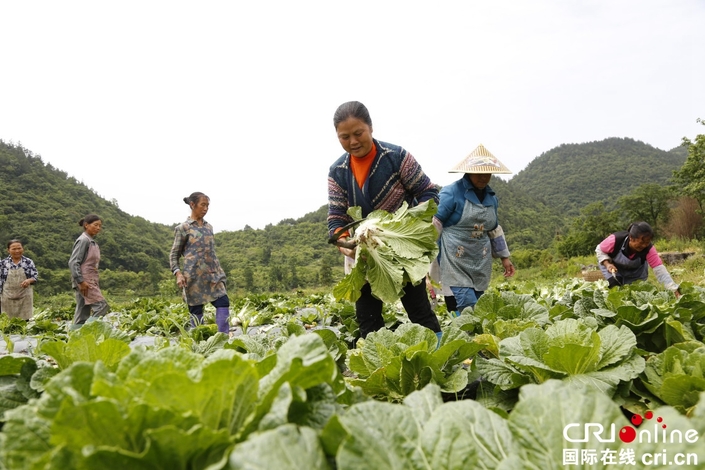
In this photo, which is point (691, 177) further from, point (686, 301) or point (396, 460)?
point (396, 460)

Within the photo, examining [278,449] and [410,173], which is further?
[410,173]

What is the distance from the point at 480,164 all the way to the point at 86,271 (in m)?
5.29

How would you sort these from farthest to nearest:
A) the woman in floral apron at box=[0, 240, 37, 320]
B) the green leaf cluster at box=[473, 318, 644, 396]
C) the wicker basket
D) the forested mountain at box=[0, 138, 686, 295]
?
the forested mountain at box=[0, 138, 686, 295]
the wicker basket
the woman in floral apron at box=[0, 240, 37, 320]
the green leaf cluster at box=[473, 318, 644, 396]

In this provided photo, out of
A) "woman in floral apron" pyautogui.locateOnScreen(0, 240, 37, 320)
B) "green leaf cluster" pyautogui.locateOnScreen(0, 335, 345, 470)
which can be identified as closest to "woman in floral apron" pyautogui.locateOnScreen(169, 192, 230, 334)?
"woman in floral apron" pyautogui.locateOnScreen(0, 240, 37, 320)

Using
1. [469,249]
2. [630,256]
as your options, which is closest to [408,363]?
[469,249]

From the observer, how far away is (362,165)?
2898 mm

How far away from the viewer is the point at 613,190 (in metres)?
73.7

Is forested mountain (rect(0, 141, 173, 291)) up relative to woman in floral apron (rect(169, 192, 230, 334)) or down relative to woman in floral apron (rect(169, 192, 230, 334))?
up

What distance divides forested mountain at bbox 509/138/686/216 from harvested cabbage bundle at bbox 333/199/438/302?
75369mm

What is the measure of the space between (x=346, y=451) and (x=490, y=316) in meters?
2.04

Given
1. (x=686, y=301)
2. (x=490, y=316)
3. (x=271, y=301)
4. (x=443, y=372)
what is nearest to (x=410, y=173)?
(x=490, y=316)

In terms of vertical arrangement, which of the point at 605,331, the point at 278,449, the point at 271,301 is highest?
the point at 278,449

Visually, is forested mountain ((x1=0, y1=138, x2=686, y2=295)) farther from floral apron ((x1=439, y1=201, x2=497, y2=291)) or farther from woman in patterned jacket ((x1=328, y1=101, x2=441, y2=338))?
woman in patterned jacket ((x1=328, y1=101, x2=441, y2=338))

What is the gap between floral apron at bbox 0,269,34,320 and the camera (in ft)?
24.3
